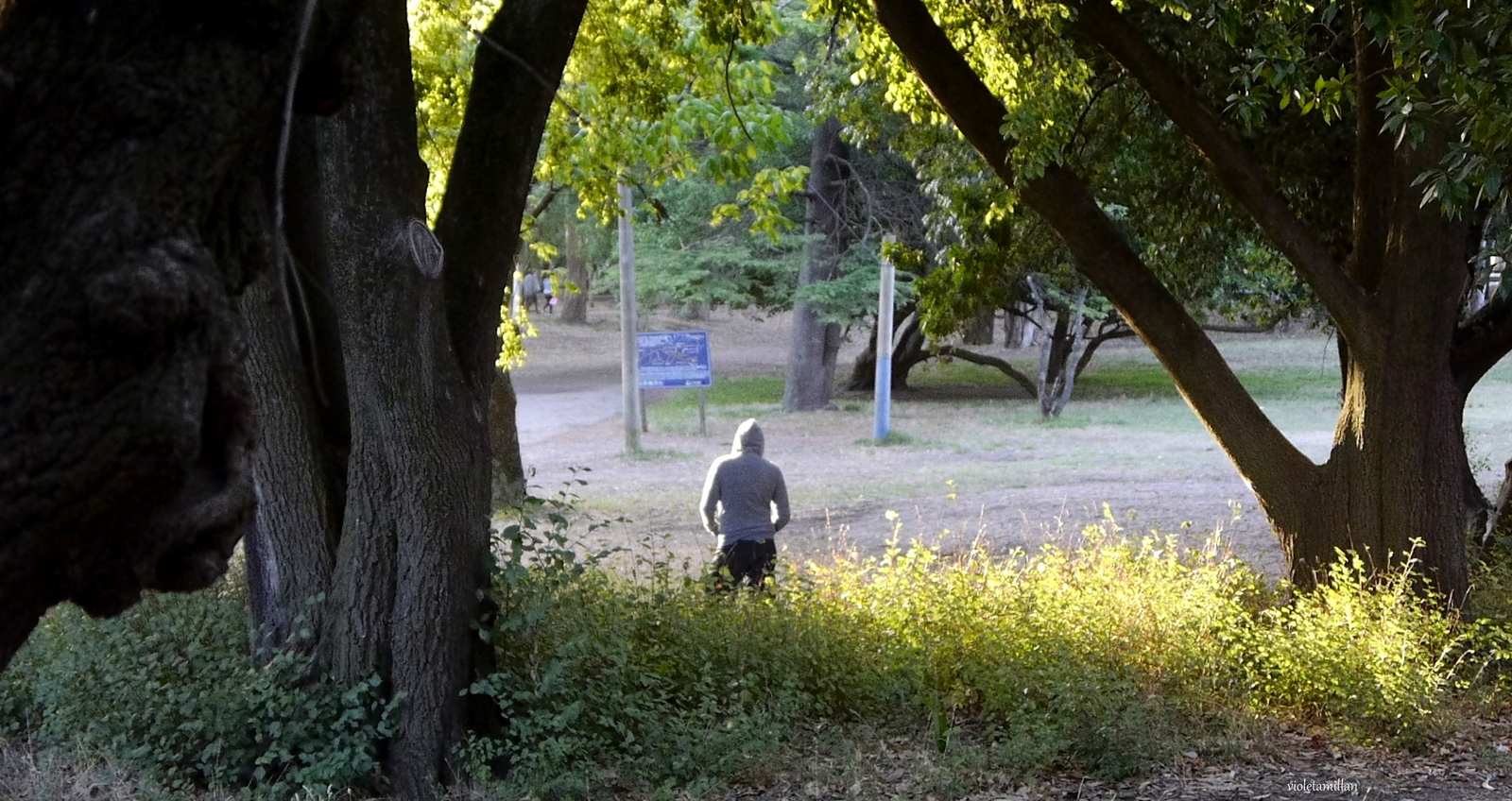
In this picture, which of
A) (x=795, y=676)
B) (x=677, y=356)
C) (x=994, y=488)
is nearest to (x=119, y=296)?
(x=795, y=676)

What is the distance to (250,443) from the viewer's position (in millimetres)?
2336

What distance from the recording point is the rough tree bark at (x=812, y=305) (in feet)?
110

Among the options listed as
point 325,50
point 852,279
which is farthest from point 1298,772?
point 852,279

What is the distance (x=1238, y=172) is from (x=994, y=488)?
35.5ft

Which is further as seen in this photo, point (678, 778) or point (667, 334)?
point (667, 334)

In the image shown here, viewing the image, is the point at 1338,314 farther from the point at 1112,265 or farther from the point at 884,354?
the point at 884,354

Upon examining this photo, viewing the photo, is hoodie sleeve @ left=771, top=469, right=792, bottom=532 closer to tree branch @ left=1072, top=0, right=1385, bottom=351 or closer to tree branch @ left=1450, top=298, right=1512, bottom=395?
tree branch @ left=1072, top=0, right=1385, bottom=351

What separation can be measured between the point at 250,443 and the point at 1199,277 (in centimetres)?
1207

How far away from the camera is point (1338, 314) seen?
9.59 m

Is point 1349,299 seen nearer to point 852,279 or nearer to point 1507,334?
point 1507,334

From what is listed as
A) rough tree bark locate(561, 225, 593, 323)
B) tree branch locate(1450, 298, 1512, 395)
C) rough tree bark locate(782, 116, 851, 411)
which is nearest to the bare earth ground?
rough tree bark locate(782, 116, 851, 411)

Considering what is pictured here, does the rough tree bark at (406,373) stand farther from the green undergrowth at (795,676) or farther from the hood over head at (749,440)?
the hood over head at (749,440)

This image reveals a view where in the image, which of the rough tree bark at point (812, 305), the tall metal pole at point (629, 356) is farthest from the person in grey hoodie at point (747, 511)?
the rough tree bark at point (812, 305)

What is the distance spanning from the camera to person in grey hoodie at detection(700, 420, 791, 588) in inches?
403
